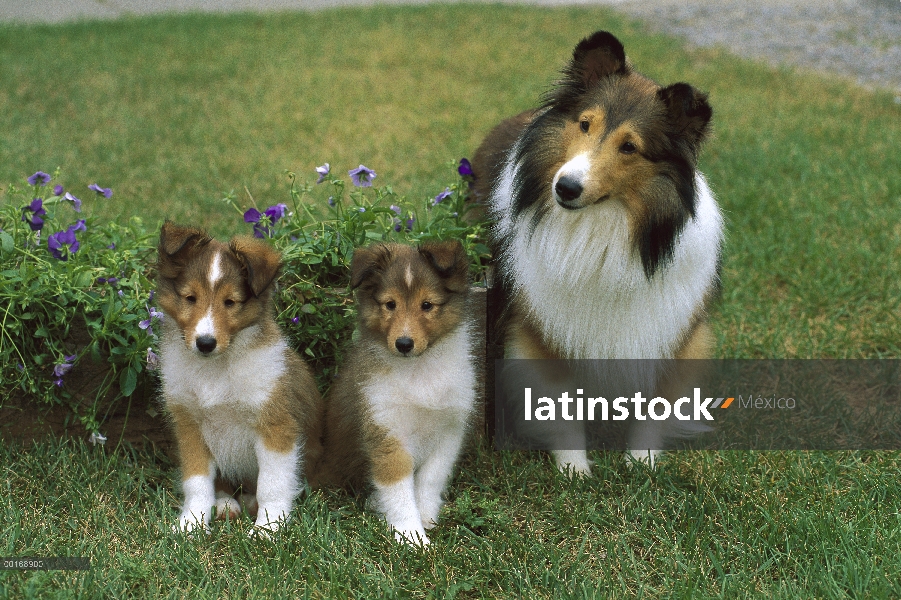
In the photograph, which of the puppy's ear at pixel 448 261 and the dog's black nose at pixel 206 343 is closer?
the dog's black nose at pixel 206 343

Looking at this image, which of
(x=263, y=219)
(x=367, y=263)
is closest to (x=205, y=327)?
(x=367, y=263)

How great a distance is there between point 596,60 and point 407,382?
4.52 ft

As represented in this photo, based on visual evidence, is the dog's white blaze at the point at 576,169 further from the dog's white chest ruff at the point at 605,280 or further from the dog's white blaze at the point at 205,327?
the dog's white blaze at the point at 205,327

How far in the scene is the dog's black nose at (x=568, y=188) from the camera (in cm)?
304

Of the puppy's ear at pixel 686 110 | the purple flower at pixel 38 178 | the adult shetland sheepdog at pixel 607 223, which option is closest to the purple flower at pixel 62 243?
the purple flower at pixel 38 178

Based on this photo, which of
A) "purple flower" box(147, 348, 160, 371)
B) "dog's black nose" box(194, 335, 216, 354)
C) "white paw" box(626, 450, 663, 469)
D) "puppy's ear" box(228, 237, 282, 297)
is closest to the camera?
"dog's black nose" box(194, 335, 216, 354)

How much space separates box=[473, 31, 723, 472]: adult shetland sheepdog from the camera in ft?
10.3

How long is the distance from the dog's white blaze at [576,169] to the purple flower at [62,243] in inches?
82.9

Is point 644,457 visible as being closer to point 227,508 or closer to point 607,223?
point 607,223

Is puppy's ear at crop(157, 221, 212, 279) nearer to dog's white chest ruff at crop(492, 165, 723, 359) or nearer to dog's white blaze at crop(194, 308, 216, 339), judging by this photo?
dog's white blaze at crop(194, 308, 216, 339)

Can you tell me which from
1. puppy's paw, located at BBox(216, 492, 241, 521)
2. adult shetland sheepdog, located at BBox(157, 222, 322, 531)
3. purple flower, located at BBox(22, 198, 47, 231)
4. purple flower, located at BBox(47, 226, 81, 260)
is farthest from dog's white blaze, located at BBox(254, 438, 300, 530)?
purple flower, located at BBox(22, 198, 47, 231)

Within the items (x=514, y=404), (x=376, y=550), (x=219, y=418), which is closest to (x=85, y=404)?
(x=219, y=418)

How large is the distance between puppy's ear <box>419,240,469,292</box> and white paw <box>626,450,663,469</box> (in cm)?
114

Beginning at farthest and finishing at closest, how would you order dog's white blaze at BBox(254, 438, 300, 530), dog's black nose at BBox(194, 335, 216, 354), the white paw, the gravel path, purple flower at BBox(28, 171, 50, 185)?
the gravel path < purple flower at BBox(28, 171, 50, 185) < the white paw < dog's white blaze at BBox(254, 438, 300, 530) < dog's black nose at BBox(194, 335, 216, 354)
